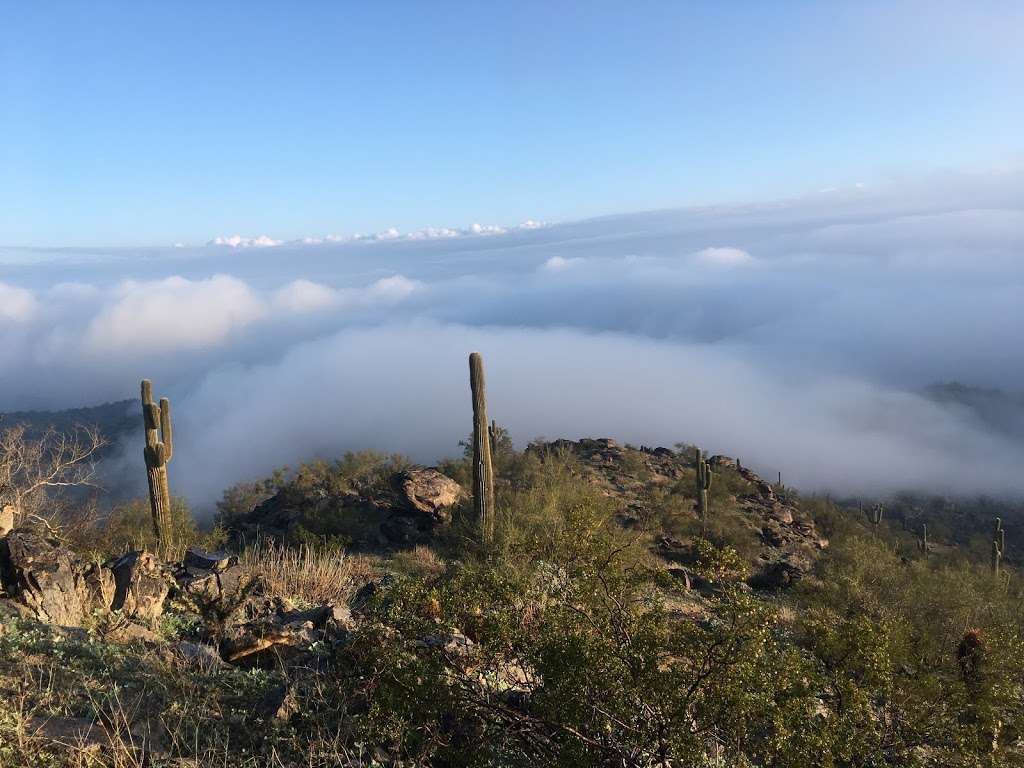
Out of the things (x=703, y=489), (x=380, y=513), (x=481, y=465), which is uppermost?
(x=481, y=465)

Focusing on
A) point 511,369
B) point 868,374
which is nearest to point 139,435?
point 511,369

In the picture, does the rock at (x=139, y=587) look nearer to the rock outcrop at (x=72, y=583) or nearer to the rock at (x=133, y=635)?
the rock outcrop at (x=72, y=583)

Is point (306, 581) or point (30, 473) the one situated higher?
point (30, 473)

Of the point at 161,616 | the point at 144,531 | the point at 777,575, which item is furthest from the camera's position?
the point at 777,575

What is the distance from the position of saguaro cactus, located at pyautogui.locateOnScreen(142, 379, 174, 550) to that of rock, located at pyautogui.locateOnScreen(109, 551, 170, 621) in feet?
21.4

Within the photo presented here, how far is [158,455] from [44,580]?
773 centimetres

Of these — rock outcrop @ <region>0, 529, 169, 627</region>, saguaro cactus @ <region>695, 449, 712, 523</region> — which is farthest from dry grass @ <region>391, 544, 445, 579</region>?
saguaro cactus @ <region>695, 449, 712, 523</region>

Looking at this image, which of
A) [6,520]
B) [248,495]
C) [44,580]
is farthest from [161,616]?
[248,495]

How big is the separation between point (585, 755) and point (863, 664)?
1860mm

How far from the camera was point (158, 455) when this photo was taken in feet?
43.6

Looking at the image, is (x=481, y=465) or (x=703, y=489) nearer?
(x=481, y=465)

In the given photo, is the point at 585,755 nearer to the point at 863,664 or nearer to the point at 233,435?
the point at 863,664

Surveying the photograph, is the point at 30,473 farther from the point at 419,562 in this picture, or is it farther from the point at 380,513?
the point at 380,513

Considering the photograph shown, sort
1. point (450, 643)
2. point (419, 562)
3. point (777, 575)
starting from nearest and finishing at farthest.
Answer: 1. point (450, 643)
2. point (419, 562)
3. point (777, 575)
